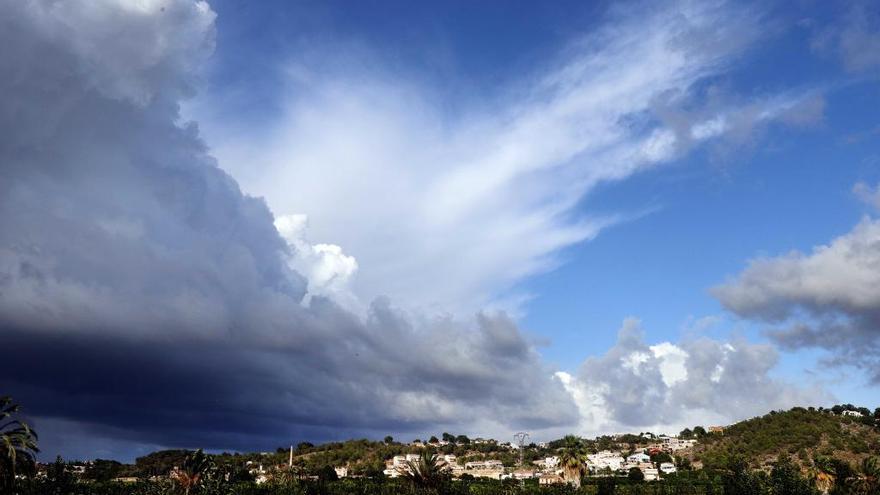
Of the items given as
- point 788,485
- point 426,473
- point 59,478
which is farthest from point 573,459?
point 59,478

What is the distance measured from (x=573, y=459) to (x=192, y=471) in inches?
2494

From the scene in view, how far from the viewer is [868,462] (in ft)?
398

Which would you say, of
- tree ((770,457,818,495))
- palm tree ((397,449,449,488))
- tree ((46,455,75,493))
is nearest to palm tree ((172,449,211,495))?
tree ((46,455,75,493))

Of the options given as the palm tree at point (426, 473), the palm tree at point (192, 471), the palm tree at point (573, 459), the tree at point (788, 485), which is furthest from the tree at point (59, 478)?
the tree at point (788, 485)

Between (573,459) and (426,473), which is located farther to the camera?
(573,459)

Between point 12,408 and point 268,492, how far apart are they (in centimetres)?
7041

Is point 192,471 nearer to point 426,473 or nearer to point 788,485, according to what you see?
point 426,473

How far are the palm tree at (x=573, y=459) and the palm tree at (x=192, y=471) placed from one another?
6052 cm

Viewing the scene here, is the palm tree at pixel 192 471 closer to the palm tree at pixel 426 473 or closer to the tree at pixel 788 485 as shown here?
the palm tree at pixel 426 473

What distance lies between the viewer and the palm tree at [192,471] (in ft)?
374

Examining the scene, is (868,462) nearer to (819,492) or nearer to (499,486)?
(819,492)

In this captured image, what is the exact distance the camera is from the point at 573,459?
12131 cm

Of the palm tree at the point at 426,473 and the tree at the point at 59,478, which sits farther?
the tree at the point at 59,478

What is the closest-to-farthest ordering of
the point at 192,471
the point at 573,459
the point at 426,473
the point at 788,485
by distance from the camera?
the point at 426,473, the point at 192,471, the point at 788,485, the point at 573,459
